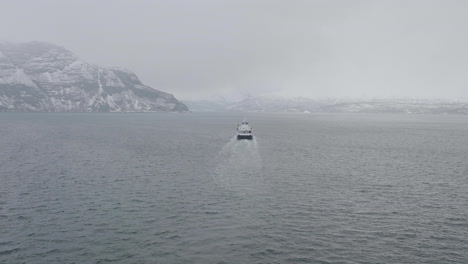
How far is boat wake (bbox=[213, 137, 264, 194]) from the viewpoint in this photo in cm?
7825

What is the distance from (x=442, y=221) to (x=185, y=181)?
54265 mm

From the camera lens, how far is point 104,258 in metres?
42.3

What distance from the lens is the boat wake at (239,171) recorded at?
78250 mm

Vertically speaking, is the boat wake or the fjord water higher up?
the boat wake

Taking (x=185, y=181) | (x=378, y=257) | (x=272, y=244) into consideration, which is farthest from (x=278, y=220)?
(x=185, y=181)

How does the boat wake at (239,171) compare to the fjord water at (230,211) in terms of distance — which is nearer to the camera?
the fjord water at (230,211)

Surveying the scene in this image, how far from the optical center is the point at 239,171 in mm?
95875

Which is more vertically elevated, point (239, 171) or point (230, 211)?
point (239, 171)

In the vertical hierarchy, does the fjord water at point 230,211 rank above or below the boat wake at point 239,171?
below

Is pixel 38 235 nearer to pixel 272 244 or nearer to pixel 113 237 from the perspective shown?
pixel 113 237

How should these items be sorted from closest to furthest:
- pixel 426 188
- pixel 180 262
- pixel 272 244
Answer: pixel 180 262, pixel 272 244, pixel 426 188

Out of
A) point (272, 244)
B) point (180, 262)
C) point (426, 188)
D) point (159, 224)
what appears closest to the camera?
point (180, 262)

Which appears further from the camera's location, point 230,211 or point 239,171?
point 239,171

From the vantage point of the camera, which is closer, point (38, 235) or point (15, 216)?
point (38, 235)
